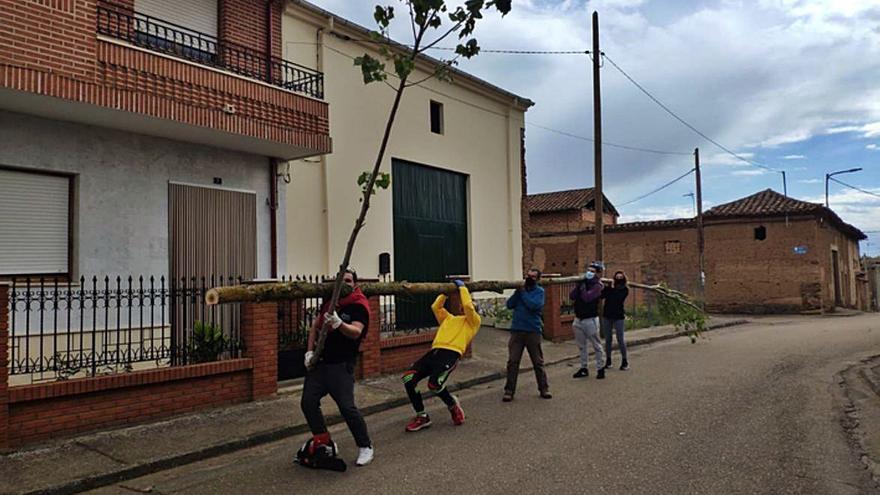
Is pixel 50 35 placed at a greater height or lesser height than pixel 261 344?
greater

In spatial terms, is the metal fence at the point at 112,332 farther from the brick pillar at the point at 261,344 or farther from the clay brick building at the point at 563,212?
the clay brick building at the point at 563,212

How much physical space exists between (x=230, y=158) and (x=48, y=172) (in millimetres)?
2899

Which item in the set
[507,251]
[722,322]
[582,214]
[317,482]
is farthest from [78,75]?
[582,214]

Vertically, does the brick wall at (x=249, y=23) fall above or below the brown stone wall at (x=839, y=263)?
above

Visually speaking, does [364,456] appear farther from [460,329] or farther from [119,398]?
[119,398]

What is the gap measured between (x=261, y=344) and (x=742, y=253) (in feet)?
81.5

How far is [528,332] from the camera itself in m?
8.74

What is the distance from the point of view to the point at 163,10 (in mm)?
10289

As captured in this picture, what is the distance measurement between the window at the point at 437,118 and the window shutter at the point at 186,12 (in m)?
6.79

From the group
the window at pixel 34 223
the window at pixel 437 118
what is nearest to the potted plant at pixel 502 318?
the window at pixel 437 118

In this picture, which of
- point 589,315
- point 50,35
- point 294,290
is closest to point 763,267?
point 589,315

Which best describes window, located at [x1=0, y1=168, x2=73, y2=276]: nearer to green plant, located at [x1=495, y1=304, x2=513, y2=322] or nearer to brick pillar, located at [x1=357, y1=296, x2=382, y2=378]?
brick pillar, located at [x1=357, y1=296, x2=382, y2=378]

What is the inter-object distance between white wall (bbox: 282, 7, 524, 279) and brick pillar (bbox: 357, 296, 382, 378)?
294cm

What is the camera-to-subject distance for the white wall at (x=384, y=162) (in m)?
12.8
